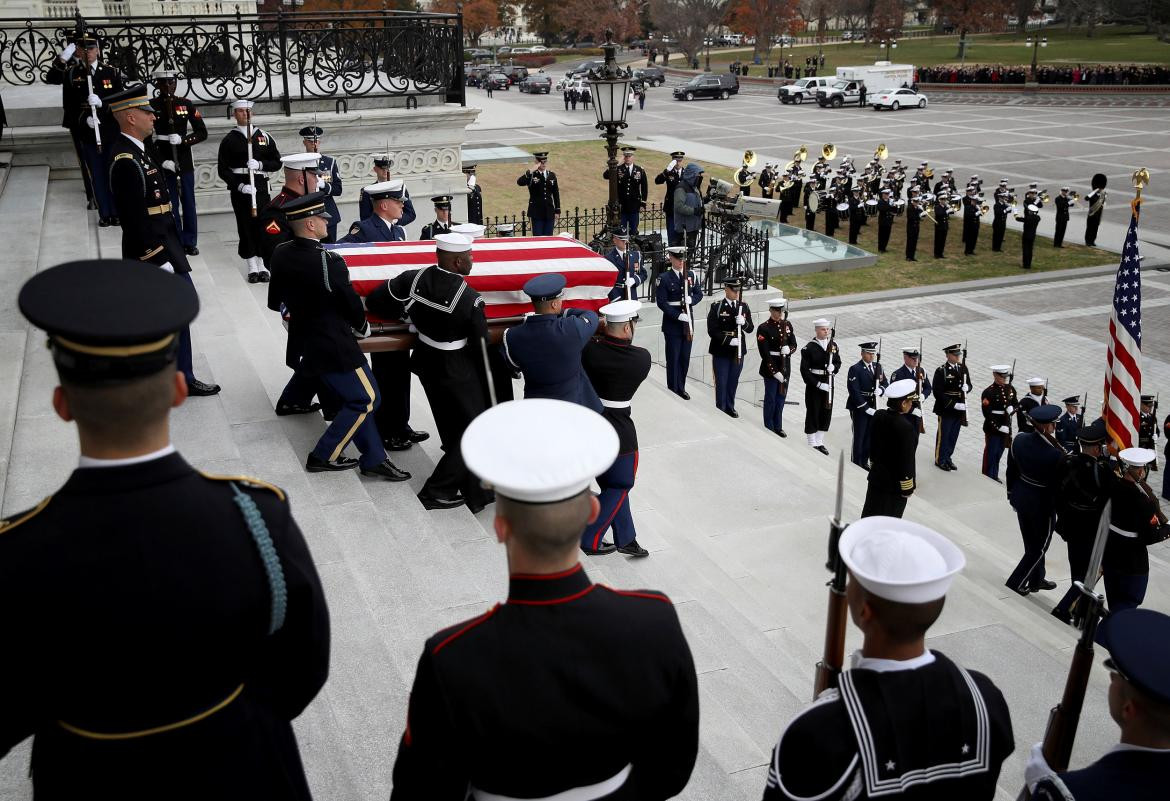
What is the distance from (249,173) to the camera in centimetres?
813

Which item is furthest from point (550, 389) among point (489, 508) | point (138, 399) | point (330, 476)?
point (138, 399)

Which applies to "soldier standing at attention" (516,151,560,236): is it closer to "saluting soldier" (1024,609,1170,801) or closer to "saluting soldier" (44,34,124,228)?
"saluting soldier" (44,34,124,228)

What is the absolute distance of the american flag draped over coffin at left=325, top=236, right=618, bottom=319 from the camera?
557cm

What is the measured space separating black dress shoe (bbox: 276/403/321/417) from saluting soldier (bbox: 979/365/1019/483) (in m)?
5.63

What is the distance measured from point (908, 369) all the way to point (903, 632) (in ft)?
23.1

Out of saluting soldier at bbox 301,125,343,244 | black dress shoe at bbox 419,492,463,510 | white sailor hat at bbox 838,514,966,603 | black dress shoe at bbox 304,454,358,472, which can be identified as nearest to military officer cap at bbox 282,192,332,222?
black dress shoe at bbox 304,454,358,472

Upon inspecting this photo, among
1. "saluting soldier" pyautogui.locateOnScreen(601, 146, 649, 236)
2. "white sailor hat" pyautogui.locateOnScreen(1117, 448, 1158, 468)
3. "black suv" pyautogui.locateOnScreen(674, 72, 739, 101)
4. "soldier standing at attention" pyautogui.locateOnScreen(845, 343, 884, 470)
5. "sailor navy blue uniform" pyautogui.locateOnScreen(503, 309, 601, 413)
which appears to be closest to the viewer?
"sailor navy blue uniform" pyautogui.locateOnScreen(503, 309, 601, 413)

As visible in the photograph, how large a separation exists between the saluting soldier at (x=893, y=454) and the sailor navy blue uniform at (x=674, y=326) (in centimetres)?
302

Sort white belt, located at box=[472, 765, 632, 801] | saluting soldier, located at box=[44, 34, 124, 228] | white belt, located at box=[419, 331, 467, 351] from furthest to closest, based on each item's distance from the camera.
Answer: saluting soldier, located at box=[44, 34, 124, 228], white belt, located at box=[419, 331, 467, 351], white belt, located at box=[472, 765, 632, 801]

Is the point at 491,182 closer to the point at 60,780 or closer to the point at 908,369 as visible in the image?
the point at 908,369

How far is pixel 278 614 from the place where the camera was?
172 cm

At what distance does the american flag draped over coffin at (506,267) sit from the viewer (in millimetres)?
5574

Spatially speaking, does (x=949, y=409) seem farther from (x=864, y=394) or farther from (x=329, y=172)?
(x=329, y=172)

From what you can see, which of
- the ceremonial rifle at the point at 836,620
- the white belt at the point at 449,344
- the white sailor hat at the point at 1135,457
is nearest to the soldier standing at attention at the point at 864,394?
the white sailor hat at the point at 1135,457
